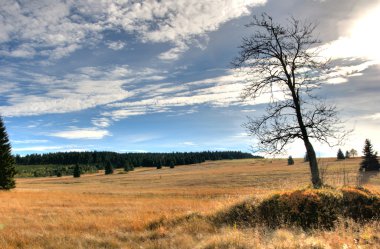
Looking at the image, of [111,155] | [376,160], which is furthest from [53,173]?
[376,160]

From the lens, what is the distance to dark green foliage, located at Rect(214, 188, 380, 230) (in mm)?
8688

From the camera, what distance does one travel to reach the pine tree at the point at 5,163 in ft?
131

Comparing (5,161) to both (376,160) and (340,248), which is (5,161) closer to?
(340,248)

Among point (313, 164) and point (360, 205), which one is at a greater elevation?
point (313, 164)

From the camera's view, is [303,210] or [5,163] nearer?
[303,210]

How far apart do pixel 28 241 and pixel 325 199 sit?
26.7ft

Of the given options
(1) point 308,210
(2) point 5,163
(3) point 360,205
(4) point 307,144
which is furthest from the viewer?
(2) point 5,163

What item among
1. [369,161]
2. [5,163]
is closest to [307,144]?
[5,163]

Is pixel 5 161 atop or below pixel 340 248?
atop

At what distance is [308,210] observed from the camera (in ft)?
28.8

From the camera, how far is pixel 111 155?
643ft

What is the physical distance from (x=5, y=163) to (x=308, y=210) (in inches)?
1641

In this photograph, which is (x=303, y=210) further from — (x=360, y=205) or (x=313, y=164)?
(x=313, y=164)

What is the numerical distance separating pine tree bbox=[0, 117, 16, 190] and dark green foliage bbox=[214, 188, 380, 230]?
38.8m
